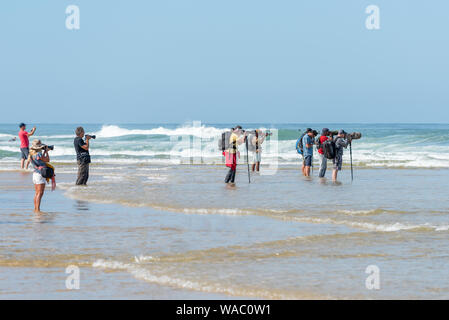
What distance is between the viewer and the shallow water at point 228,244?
7.29 meters

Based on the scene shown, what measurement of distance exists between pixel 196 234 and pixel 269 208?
3579 millimetres

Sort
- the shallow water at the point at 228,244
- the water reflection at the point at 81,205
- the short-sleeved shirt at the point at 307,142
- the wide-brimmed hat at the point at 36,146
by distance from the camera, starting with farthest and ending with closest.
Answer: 1. the short-sleeved shirt at the point at 307,142
2. the water reflection at the point at 81,205
3. the wide-brimmed hat at the point at 36,146
4. the shallow water at the point at 228,244

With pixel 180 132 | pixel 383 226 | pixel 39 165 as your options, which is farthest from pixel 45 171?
pixel 180 132

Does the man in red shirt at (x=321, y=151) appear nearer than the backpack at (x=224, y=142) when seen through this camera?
No

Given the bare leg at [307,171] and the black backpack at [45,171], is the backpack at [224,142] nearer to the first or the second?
the bare leg at [307,171]

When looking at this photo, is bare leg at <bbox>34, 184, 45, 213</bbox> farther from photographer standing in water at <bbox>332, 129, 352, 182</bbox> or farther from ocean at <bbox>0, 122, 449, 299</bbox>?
photographer standing in water at <bbox>332, 129, 352, 182</bbox>

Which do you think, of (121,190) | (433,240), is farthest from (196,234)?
(121,190)

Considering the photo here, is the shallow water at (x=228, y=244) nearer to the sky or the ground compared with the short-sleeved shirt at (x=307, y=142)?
nearer to the ground

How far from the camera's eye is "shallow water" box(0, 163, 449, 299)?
7285 mm

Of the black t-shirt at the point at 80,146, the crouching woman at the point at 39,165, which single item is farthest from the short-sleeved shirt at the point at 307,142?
the crouching woman at the point at 39,165

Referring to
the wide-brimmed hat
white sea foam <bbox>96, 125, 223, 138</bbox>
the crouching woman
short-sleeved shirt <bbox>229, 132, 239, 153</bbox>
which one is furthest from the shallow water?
white sea foam <bbox>96, 125, 223, 138</bbox>

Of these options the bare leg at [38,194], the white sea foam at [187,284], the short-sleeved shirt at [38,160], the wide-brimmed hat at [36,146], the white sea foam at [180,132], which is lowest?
the white sea foam at [187,284]

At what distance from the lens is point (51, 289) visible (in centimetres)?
716
